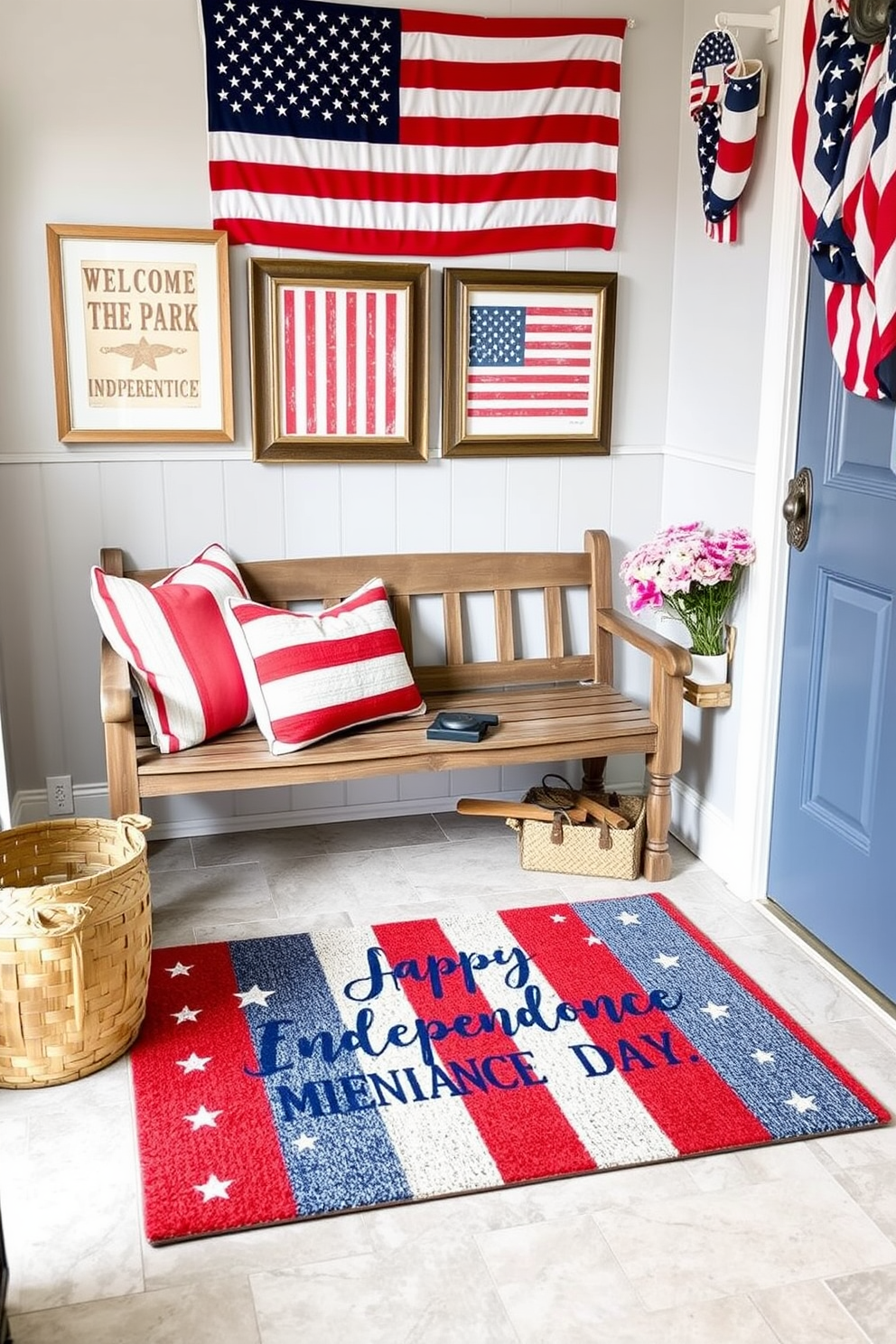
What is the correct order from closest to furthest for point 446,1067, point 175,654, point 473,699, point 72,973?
point 72,973 < point 446,1067 < point 175,654 < point 473,699

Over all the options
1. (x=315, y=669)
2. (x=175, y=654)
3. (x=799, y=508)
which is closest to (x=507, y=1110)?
(x=315, y=669)

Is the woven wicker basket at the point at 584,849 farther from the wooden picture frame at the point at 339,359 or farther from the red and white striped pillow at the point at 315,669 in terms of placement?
the wooden picture frame at the point at 339,359

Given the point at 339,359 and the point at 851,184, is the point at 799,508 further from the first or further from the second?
the point at 339,359

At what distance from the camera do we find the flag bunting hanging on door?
7.85ft

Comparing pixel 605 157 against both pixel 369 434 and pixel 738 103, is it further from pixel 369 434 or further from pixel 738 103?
pixel 369 434

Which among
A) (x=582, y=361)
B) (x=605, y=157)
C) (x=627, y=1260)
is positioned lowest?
(x=627, y=1260)

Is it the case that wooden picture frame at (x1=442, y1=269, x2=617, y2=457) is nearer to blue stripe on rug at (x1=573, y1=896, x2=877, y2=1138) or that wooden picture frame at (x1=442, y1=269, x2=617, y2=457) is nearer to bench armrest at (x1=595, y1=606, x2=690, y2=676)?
bench armrest at (x1=595, y1=606, x2=690, y2=676)

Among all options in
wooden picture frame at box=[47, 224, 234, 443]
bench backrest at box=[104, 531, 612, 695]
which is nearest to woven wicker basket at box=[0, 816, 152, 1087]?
bench backrest at box=[104, 531, 612, 695]

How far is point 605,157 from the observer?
11.3ft

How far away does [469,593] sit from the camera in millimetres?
3645

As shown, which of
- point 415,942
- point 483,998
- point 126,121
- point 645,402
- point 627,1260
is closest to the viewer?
point 627,1260

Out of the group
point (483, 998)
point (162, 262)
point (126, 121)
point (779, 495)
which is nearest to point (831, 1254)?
point (483, 998)

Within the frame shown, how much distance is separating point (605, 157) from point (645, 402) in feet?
2.28

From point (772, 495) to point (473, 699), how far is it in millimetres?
1015
